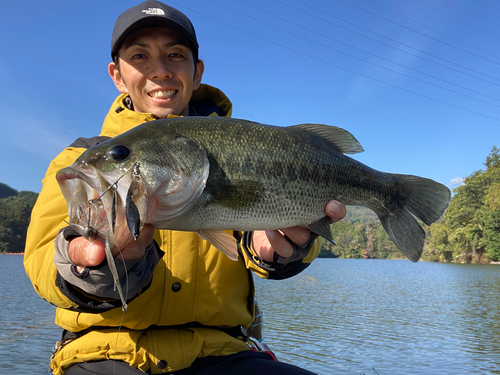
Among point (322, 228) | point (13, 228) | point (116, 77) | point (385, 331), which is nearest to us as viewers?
point (322, 228)

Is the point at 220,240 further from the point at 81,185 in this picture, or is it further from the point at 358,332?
the point at 358,332

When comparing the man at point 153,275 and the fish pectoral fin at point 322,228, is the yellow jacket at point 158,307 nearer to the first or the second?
the man at point 153,275

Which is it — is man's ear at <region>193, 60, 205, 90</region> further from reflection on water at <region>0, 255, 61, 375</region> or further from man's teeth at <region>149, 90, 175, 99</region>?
reflection on water at <region>0, 255, 61, 375</region>

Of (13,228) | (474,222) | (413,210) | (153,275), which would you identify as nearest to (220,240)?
(153,275)

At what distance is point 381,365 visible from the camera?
10664 mm

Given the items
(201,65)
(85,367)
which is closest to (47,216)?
(85,367)

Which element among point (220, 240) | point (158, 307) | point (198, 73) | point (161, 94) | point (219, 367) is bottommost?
point (219, 367)

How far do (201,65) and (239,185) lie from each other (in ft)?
7.26

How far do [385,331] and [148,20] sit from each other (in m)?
14.5

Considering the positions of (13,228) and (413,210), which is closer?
(413,210)

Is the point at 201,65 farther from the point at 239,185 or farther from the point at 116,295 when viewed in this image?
the point at 116,295

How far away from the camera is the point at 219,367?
2.89 metres

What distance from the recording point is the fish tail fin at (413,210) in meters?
3.10

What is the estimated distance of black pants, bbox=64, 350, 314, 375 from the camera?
2.71 meters
